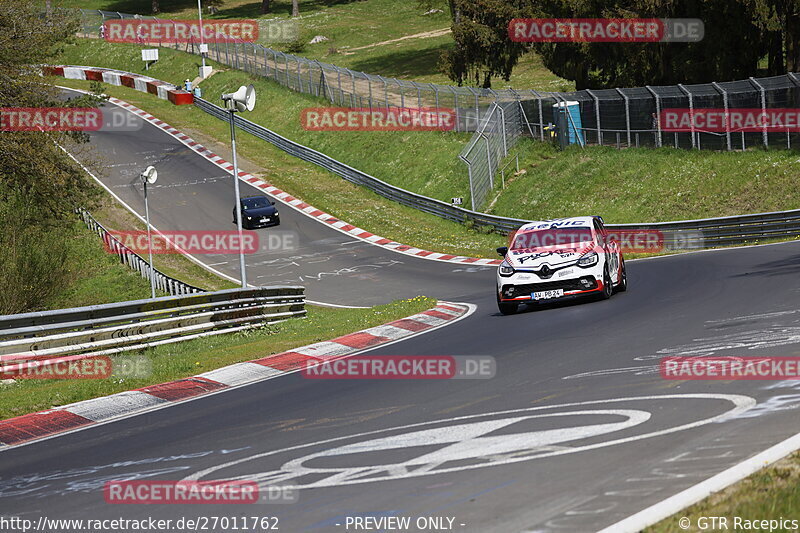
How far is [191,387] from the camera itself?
12.2m

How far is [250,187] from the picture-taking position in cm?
4653

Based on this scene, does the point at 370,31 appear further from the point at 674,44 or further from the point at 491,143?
the point at 674,44

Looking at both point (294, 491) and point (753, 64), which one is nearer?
point (294, 491)

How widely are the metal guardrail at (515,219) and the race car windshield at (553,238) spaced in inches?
500

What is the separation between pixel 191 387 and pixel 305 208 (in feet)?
103

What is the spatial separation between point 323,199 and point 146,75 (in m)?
33.2

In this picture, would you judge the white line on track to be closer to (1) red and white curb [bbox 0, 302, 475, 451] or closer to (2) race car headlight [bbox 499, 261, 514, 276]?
(1) red and white curb [bbox 0, 302, 475, 451]

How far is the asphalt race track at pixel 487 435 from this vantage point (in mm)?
6066

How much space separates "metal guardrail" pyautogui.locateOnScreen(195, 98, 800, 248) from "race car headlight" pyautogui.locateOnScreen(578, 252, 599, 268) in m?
13.1

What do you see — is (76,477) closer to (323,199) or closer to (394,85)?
(323,199)

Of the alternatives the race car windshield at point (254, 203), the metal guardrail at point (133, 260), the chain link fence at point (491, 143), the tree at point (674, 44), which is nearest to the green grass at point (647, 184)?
the chain link fence at point (491, 143)

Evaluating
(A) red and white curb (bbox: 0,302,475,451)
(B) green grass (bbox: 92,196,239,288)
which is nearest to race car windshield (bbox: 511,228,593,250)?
(A) red and white curb (bbox: 0,302,475,451)

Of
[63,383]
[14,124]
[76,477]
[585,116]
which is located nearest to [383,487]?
[76,477]

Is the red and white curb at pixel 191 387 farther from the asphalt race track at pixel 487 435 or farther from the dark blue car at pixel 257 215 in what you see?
the dark blue car at pixel 257 215
